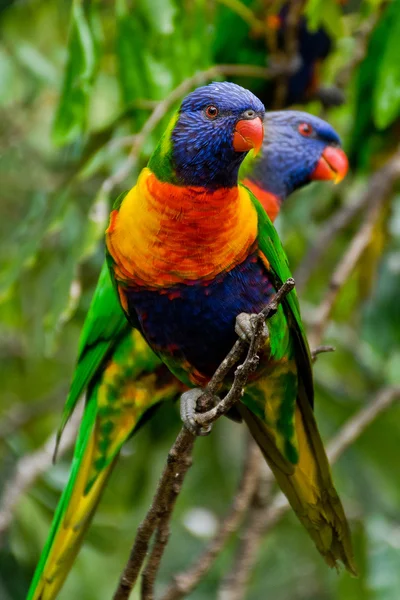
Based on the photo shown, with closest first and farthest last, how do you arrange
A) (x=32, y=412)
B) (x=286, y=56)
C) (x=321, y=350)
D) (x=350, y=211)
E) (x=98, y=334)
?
(x=321, y=350)
(x=98, y=334)
(x=350, y=211)
(x=286, y=56)
(x=32, y=412)

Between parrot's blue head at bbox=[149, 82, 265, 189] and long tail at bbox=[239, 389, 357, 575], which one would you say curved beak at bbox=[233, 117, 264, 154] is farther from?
long tail at bbox=[239, 389, 357, 575]

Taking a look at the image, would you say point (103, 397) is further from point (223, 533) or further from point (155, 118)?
point (155, 118)

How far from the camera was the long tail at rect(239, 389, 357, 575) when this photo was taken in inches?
83.7

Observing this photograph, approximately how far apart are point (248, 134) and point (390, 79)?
72cm

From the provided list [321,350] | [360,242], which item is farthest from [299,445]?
[360,242]

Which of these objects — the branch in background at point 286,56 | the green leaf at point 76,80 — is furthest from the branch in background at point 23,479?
the branch in background at point 286,56

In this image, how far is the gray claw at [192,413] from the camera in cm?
179

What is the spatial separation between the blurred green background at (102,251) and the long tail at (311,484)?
0.67 m

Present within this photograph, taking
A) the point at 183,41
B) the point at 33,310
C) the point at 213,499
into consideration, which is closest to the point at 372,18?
the point at 183,41

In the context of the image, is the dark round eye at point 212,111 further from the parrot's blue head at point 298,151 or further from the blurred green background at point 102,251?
the parrot's blue head at point 298,151

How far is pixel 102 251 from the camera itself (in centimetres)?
321

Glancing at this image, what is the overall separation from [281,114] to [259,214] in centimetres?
95

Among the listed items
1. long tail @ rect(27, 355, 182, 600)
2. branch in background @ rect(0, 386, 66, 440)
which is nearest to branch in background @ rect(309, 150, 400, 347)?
long tail @ rect(27, 355, 182, 600)

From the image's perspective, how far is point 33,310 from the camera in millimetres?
3053
